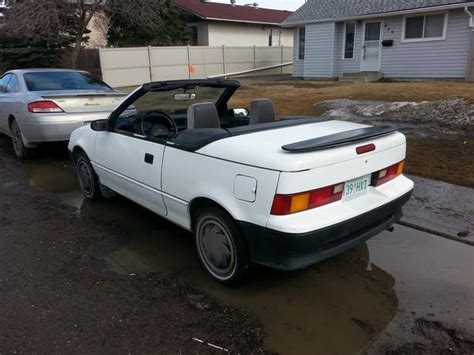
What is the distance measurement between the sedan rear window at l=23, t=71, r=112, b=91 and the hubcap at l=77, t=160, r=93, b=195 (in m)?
2.67

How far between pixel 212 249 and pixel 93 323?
100 centimetres

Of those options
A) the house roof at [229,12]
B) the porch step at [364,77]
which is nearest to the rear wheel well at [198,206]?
the porch step at [364,77]

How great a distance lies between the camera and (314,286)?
336 cm

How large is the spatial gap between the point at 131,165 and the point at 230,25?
29.4 m

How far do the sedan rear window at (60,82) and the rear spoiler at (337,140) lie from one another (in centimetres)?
570

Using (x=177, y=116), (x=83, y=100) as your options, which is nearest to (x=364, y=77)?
(x=83, y=100)

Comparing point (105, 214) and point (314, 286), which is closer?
point (314, 286)

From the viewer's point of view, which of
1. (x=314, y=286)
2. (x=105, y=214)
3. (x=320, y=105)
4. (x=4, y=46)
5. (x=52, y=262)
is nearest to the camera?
(x=314, y=286)

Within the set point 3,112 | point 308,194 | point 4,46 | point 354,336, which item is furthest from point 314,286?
point 4,46

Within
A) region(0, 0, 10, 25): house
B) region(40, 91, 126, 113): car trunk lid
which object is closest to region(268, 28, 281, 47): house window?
region(0, 0, 10, 25): house

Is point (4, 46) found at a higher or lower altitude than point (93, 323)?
higher

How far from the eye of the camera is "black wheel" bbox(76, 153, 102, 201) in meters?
5.09

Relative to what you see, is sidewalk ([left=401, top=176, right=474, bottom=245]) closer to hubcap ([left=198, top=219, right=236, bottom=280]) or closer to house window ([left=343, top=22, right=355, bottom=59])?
hubcap ([left=198, top=219, right=236, bottom=280])

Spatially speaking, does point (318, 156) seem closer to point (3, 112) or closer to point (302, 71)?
point (3, 112)
